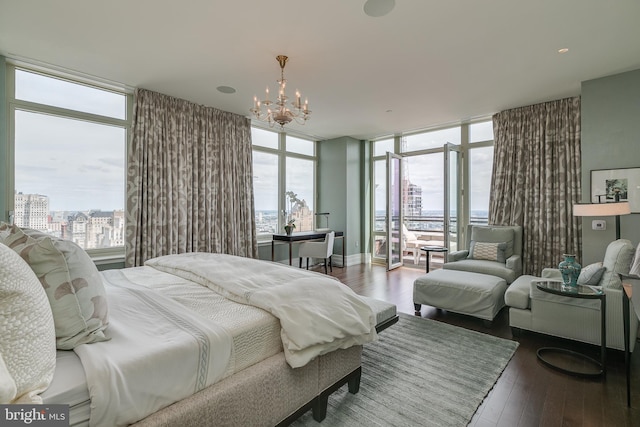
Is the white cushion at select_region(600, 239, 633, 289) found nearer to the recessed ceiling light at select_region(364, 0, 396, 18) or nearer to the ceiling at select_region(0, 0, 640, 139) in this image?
the ceiling at select_region(0, 0, 640, 139)

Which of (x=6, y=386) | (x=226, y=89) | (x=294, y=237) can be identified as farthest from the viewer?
(x=294, y=237)

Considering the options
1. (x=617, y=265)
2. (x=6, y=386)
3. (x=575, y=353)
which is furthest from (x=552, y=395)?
(x=6, y=386)

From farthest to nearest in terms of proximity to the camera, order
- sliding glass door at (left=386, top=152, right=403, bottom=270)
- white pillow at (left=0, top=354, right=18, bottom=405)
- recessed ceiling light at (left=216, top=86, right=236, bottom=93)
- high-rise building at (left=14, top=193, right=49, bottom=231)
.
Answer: sliding glass door at (left=386, top=152, right=403, bottom=270), recessed ceiling light at (left=216, top=86, right=236, bottom=93), high-rise building at (left=14, top=193, right=49, bottom=231), white pillow at (left=0, top=354, right=18, bottom=405)

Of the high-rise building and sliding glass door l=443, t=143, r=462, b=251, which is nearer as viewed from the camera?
the high-rise building

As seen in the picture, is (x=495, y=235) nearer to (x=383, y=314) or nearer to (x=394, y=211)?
(x=394, y=211)

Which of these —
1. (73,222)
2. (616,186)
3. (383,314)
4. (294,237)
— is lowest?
(383,314)

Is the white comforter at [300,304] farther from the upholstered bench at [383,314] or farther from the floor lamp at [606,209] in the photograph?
the floor lamp at [606,209]

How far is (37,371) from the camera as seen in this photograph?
0.89 meters

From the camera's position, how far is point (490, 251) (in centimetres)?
415

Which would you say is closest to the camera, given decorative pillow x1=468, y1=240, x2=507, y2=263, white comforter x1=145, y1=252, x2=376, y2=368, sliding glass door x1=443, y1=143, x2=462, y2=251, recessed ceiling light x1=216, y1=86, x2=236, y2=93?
white comforter x1=145, y1=252, x2=376, y2=368

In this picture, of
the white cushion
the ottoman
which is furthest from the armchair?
the white cushion

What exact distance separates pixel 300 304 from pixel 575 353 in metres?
2.51

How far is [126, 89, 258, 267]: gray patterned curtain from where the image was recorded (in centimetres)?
393

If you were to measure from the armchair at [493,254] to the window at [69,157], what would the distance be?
480 cm
